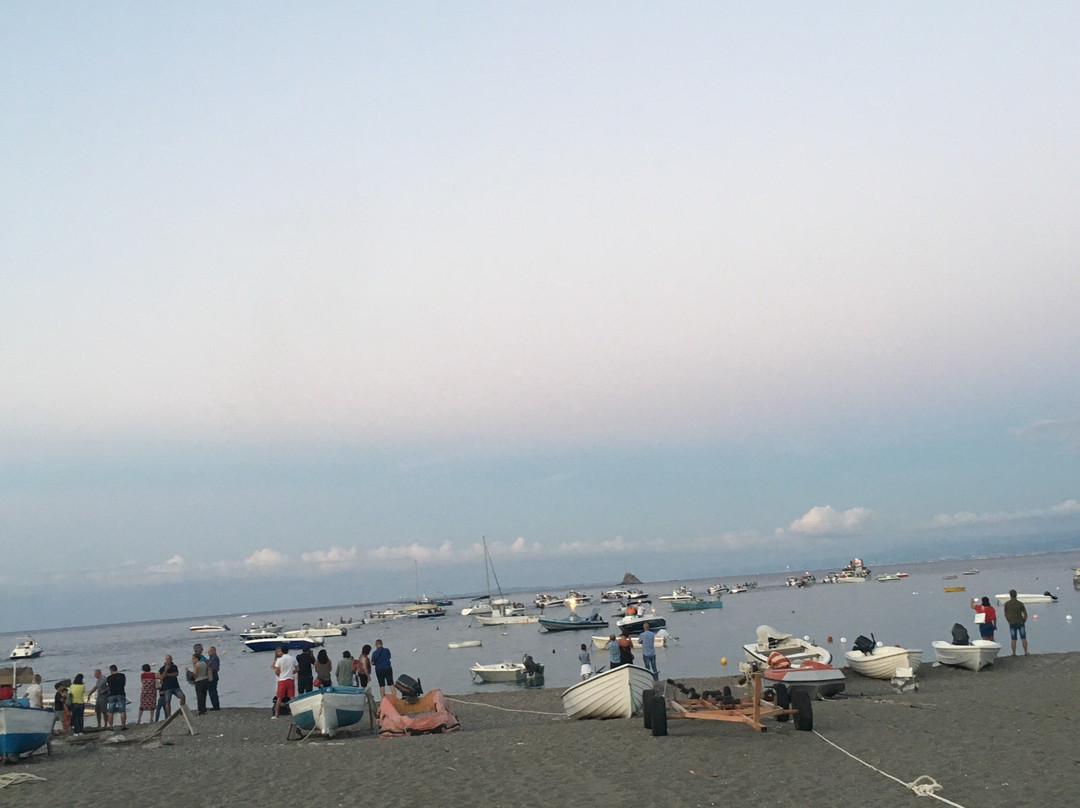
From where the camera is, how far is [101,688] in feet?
80.0

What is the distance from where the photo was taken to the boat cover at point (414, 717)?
62.0 ft

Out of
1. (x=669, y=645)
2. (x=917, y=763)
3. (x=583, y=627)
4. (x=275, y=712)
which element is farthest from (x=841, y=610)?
(x=917, y=763)

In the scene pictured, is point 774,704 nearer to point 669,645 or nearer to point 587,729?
point 587,729

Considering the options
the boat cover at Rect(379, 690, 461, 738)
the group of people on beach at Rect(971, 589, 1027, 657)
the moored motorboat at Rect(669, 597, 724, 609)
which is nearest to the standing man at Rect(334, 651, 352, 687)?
the boat cover at Rect(379, 690, 461, 738)

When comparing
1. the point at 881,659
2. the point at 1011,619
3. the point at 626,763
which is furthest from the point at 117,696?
the point at 1011,619

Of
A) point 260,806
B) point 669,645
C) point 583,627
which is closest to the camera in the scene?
point 260,806

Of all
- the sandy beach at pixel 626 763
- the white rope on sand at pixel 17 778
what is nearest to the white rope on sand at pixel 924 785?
the sandy beach at pixel 626 763

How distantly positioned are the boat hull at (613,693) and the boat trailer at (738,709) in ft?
5.22

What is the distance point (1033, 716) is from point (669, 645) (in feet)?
125

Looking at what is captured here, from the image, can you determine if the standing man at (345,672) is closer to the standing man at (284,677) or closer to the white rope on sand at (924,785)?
the standing man at (284,677)

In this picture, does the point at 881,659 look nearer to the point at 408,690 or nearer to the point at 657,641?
the point at 408,690

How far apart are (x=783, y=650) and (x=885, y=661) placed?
277cm

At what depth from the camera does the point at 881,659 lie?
2603cm

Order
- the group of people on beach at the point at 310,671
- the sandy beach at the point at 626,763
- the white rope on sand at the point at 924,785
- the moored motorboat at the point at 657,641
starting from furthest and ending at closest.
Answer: the moored motorboat at the point at 657,641, the group of people on beach at the point at 310,671, the sandy beach at the point at 626,763, the white rope on sand at the point at 924,785
